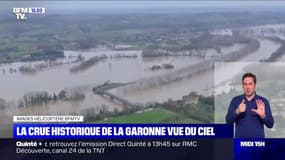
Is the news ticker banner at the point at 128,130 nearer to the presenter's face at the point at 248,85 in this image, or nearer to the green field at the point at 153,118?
the green field at the point at 153,118

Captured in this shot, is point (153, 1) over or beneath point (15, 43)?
over

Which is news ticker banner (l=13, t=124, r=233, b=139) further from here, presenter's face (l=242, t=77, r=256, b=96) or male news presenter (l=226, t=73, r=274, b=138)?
presenter's face (l=242, t=77, r=256, b=96)

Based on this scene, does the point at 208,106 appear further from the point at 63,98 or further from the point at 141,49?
the point at 63,98

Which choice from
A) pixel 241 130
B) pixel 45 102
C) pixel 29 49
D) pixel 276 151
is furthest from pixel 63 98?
pixel 276 151

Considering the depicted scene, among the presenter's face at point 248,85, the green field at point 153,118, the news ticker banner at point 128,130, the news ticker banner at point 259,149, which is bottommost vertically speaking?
the news ticker banner at point 259,149

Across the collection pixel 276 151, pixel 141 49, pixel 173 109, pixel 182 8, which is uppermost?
Answer: pixel 182 8

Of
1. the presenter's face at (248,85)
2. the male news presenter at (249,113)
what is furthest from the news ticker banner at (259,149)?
the presenter's face at (248,85)
